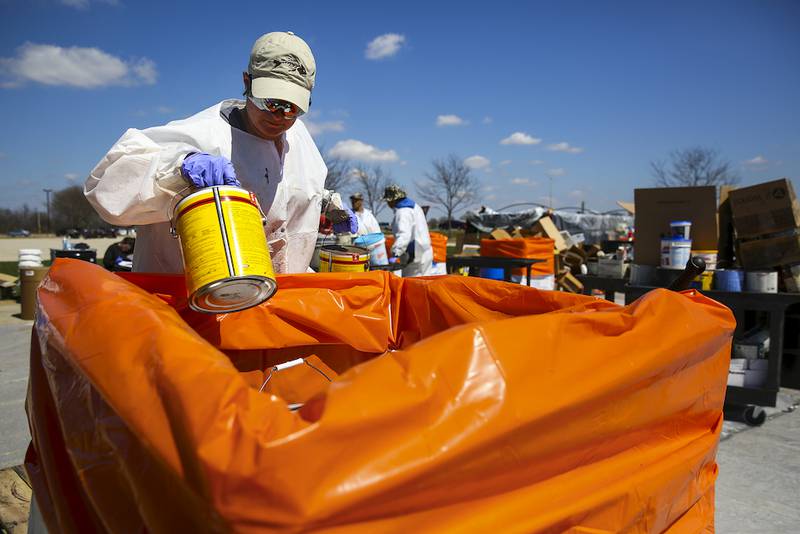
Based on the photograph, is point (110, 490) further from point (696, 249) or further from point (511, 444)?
point (696, 249)

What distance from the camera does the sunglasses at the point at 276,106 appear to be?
5.73 feet

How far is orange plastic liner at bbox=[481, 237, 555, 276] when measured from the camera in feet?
26.8

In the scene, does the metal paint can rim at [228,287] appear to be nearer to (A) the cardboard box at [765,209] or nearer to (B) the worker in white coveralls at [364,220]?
(A) the cardboard box at [765,209]

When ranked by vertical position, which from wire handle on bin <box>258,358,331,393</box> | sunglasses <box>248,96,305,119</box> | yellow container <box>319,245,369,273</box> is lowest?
wire handle on bin <box>258,358,331,393</box>

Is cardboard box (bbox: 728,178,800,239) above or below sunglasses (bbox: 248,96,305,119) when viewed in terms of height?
below

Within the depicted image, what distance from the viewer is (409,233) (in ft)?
22.5

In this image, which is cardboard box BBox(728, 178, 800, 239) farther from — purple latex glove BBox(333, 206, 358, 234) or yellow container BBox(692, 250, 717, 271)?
purple latex glove BBox(333, 206, 358, 234)

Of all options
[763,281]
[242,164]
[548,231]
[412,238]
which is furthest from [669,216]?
[548,231]

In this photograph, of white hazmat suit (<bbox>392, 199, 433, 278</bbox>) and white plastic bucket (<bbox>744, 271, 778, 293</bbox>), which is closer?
white plastic bucket (<bbox>744, 271, 778, 293</bbox>)

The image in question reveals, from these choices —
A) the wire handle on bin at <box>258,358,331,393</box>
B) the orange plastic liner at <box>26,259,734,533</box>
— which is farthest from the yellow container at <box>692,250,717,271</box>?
the wire handle on bin at <box>258,358,331,393</box>

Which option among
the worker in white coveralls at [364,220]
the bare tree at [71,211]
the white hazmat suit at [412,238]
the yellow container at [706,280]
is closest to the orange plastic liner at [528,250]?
the white hazmat suit at [412,238]

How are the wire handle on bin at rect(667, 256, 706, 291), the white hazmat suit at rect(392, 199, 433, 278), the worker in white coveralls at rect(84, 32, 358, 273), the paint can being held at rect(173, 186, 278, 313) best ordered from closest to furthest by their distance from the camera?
1. the paint can being held at rect(173, 186, 278, 313)
2. the wire handle on bin at rect(667, 256, 706, 291)
3. the worker in white coveralls at rect(84, 32, 358, 273)
4. the white hazmat suit at rect(392, 199, 433, 278)

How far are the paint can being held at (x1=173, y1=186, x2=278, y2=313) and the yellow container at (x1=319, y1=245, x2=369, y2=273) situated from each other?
811 mm

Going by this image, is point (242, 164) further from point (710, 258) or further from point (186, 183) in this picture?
point (710, 258)
